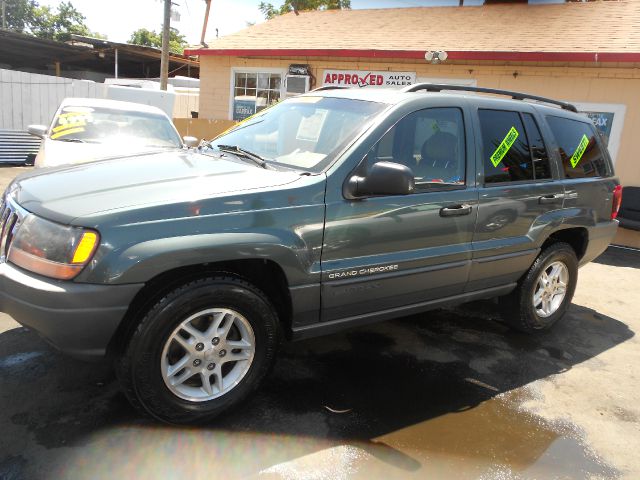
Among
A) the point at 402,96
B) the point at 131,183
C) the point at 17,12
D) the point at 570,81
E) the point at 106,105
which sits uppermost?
the point at 17,12

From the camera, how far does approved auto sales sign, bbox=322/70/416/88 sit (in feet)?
36.3

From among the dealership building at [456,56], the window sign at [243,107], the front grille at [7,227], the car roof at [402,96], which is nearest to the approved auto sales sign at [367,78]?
→ the dealership building at [456,56]

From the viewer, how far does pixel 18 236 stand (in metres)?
2.59

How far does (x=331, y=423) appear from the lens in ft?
9.66

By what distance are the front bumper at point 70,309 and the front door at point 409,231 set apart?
1.13m

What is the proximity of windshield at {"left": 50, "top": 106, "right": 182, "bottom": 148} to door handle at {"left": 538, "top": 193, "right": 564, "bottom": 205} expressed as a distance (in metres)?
4.68

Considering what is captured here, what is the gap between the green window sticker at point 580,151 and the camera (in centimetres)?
443

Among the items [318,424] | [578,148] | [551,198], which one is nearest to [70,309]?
[318,424]

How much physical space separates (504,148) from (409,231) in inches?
46.5

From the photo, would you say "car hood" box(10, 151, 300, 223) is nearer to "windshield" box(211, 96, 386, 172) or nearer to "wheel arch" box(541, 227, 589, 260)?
"windshield" box(211, 96, 386, 172)

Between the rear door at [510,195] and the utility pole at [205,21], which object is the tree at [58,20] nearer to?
the utility pole at [205,21]

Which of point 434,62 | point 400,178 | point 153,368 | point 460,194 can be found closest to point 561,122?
point 460,194

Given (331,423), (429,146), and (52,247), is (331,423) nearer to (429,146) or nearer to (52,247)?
(52,247)

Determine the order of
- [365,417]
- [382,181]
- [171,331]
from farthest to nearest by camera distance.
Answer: [365,417]
[382,181]
[171,331]
